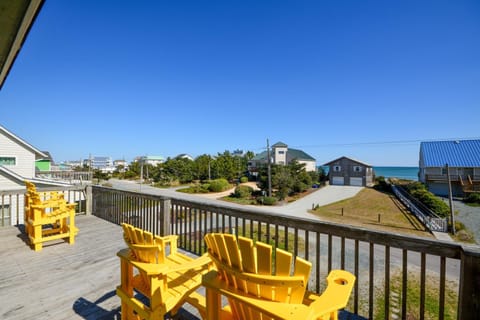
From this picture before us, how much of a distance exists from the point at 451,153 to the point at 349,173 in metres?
9.90

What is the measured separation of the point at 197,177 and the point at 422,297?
32477 mm

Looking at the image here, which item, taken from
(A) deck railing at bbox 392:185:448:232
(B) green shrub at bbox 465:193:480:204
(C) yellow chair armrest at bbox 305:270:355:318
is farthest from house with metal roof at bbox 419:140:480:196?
(C) yellow chair armrest at bbox 305:270:355:318

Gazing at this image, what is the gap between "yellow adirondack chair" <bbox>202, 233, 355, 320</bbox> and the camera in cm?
100

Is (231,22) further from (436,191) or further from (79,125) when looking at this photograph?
(436,191)

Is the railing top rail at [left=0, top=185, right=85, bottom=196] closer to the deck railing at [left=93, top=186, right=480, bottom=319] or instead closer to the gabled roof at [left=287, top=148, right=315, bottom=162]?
the deck railing at [left=93, top=186, right=480, bottom=319]

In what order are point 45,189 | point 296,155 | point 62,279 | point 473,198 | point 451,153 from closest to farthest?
point 62,279
point 45,189
point 473,198
point 451,153
point 296,155

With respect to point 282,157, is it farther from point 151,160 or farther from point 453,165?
point 151,160

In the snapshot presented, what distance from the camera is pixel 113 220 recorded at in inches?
210

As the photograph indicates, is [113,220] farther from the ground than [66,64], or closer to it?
closer to it

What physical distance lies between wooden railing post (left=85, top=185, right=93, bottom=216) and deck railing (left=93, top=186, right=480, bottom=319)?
6.2 inches

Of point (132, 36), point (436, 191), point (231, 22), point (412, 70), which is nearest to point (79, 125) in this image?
point (132, 36)

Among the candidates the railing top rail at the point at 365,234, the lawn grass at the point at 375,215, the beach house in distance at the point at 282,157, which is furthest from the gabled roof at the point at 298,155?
the railing top rail at the point at 365,234

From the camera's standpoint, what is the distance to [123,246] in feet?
12.7

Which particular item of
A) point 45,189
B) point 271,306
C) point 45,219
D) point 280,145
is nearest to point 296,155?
point 280,145
